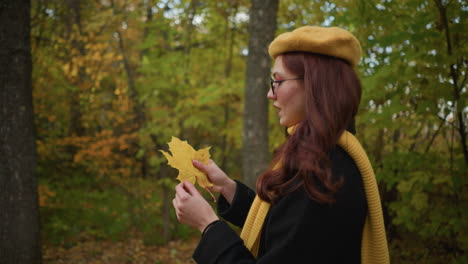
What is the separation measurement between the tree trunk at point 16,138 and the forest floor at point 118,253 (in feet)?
5.65

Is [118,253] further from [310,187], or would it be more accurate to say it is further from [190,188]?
[310,187]

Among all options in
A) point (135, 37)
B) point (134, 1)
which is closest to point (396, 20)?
point (134, 1)

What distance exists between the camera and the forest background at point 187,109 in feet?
9.64

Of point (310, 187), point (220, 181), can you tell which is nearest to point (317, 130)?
point (310, 187)

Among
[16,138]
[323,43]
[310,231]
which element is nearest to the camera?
[310,231]

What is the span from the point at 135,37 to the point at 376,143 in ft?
19.1

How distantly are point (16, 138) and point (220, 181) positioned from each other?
2369 mm

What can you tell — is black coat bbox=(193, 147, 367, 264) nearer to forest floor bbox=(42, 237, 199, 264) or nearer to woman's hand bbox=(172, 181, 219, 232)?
woman's hand bbox=(172, 181, 219, 232)

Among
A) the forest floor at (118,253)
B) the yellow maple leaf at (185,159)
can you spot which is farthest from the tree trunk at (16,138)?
the yellow maple leaf at (185,159)

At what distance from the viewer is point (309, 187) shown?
48.0 inches

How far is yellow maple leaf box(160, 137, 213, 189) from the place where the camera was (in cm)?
165

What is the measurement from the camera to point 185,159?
5.53ft

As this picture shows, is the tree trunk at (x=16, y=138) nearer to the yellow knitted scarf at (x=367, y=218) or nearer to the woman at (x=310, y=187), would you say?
the woman at (x=310, y=187)

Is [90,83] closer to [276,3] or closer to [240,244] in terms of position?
[276,3]
